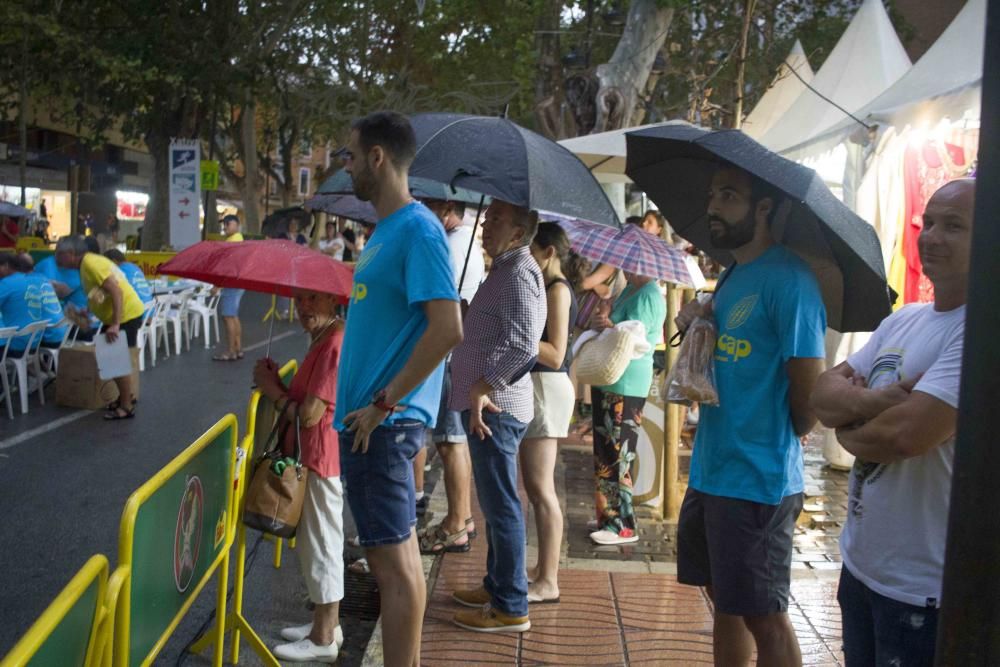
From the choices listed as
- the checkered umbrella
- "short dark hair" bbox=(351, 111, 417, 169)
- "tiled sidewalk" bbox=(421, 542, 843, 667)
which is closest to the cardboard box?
the checkered umbrella

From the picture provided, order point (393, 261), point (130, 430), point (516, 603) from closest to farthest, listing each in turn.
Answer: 1. point (393, 261)
2. point (516, 603)
3. point (130, 430)

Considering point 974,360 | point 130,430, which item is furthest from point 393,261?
point 130,430

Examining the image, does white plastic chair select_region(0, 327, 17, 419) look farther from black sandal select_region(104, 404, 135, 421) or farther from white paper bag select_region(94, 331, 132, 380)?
black sandal select_region(104, 404, 135, 421)

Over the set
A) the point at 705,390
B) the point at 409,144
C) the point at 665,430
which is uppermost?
the point at 409,144

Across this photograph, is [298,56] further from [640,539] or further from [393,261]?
[393,261]

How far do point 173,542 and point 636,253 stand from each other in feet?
11.9

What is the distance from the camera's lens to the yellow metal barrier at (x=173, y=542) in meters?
2.91

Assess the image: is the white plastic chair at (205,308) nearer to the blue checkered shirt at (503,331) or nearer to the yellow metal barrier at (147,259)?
Answer: the yellow metal barrier at (147,259)

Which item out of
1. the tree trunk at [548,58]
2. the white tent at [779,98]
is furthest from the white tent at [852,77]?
the tree trunk at [548,58]

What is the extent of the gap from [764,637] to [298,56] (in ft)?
96.0

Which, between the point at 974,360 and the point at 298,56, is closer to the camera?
the point at 974,360

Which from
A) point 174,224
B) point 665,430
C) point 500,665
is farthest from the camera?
point 174,224

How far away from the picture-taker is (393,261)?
3561mm

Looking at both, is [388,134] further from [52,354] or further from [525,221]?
[52,354]
